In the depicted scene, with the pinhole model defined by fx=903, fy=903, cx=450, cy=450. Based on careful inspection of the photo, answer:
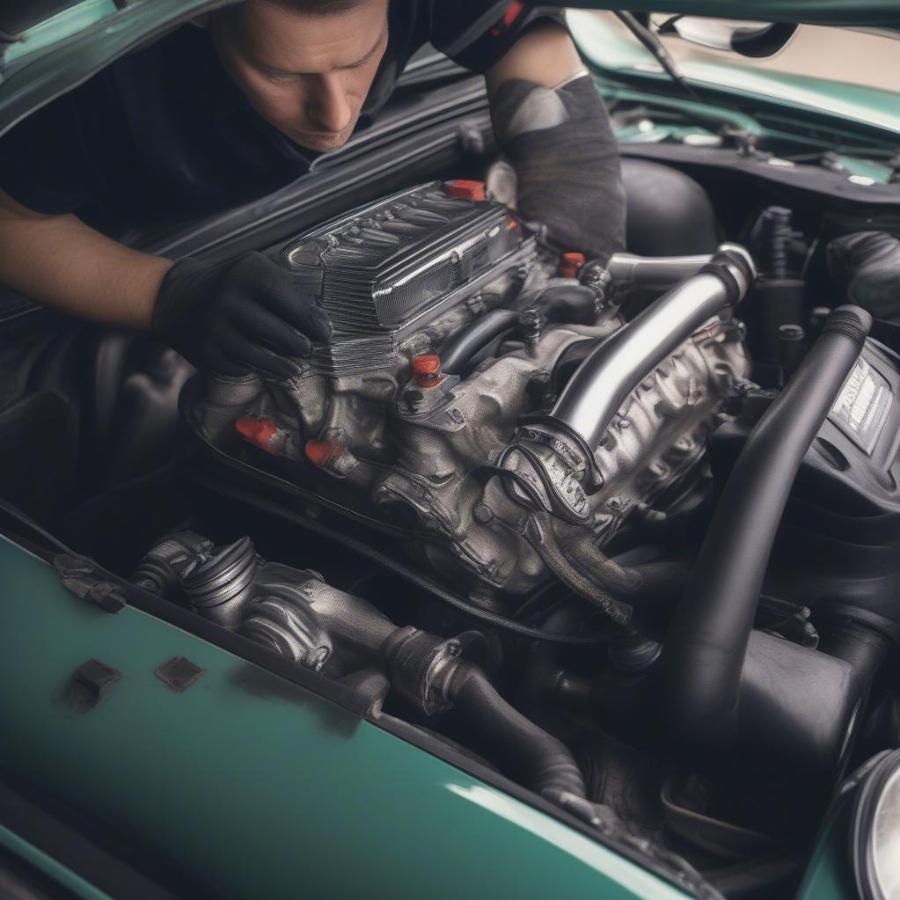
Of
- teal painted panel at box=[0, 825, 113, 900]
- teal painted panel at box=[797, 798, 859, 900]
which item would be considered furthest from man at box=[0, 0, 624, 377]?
Answer: teal painted panel at box=[797, 798, 859, 900]

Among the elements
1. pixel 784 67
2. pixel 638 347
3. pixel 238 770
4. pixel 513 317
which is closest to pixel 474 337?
pixel 513 317

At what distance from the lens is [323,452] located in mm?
1078

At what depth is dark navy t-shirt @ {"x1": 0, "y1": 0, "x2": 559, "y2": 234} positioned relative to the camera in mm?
1205

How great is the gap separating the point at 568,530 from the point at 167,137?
31.7 inches

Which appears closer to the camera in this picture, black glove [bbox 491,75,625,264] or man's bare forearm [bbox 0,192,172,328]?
man's bare forearm [bbox 0,192,172,328]

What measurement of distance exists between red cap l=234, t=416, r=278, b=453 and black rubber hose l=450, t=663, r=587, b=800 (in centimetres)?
38

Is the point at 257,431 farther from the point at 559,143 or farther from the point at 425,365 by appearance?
the point at 559,143

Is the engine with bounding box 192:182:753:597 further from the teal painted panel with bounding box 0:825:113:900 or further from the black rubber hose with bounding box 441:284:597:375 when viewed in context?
the teal painted panel with bounding box 0:825:113:900

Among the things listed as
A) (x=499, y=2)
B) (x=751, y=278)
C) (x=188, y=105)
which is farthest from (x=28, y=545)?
(x=499, y=2)

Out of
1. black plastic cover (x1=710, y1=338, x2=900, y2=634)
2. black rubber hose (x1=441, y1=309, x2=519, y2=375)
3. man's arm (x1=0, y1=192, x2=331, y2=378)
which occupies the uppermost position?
man's arm (x1=0, y1=192, x2=331, y2=378)

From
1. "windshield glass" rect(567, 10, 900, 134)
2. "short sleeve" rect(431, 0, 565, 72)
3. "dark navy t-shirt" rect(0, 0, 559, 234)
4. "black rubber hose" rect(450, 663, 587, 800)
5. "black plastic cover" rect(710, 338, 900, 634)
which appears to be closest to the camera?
"black rubber hose" rect(450, 663, 587, 800)

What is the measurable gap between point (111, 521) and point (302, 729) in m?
0.66

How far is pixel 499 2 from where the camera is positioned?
1463mm

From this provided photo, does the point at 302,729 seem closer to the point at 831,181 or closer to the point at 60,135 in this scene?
the point at 60,135
